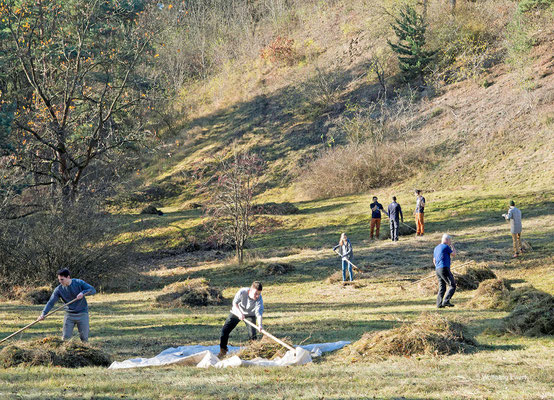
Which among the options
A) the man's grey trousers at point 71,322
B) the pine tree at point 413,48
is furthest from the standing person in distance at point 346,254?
the pine tree at point 413,48

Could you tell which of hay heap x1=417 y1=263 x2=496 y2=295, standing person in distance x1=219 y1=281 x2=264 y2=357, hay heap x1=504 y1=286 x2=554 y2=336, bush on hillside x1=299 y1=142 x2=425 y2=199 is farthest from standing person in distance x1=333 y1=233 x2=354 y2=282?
bush on hillside x1=299 y1=142 x2=425 y2=199

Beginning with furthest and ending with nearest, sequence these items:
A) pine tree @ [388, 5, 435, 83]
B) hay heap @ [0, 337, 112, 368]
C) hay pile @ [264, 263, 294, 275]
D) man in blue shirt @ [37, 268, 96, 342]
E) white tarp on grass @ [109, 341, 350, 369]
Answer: pine tree @ [388, 5, 435, 83] → hay pile @ [264, 263, 294, 275] → man in blue shirt @ [37, 268, 96, 342] → white tarp on grass @ [109, 341, 350, 369] → hay heap @ [0, 337, 112, 368]

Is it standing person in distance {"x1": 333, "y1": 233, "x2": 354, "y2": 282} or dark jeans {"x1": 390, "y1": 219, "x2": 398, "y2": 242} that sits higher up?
dark jeans {"x1": 390, "y1": 219, "x2": 398, "y2": 242}

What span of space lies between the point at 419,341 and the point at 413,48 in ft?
144

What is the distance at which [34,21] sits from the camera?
3253cm

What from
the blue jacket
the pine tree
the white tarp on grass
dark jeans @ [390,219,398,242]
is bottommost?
the white tarp on grass

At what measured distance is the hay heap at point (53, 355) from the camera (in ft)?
32.4

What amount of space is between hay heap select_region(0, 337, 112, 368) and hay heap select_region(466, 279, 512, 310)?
9.04 metres

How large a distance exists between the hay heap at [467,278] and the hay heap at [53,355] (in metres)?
10.3

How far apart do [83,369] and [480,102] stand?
39485mm

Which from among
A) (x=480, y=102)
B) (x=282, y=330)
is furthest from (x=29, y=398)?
(x=480, y=102)

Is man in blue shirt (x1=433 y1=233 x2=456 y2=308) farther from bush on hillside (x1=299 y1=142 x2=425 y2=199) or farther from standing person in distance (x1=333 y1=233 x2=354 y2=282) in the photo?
bush on hillside (x1=299 y1=142 x2=425 y2=199)

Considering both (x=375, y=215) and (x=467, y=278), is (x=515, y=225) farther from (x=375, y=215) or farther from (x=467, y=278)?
(x=375, y=215)

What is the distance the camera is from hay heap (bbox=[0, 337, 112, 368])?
32.4 feet
